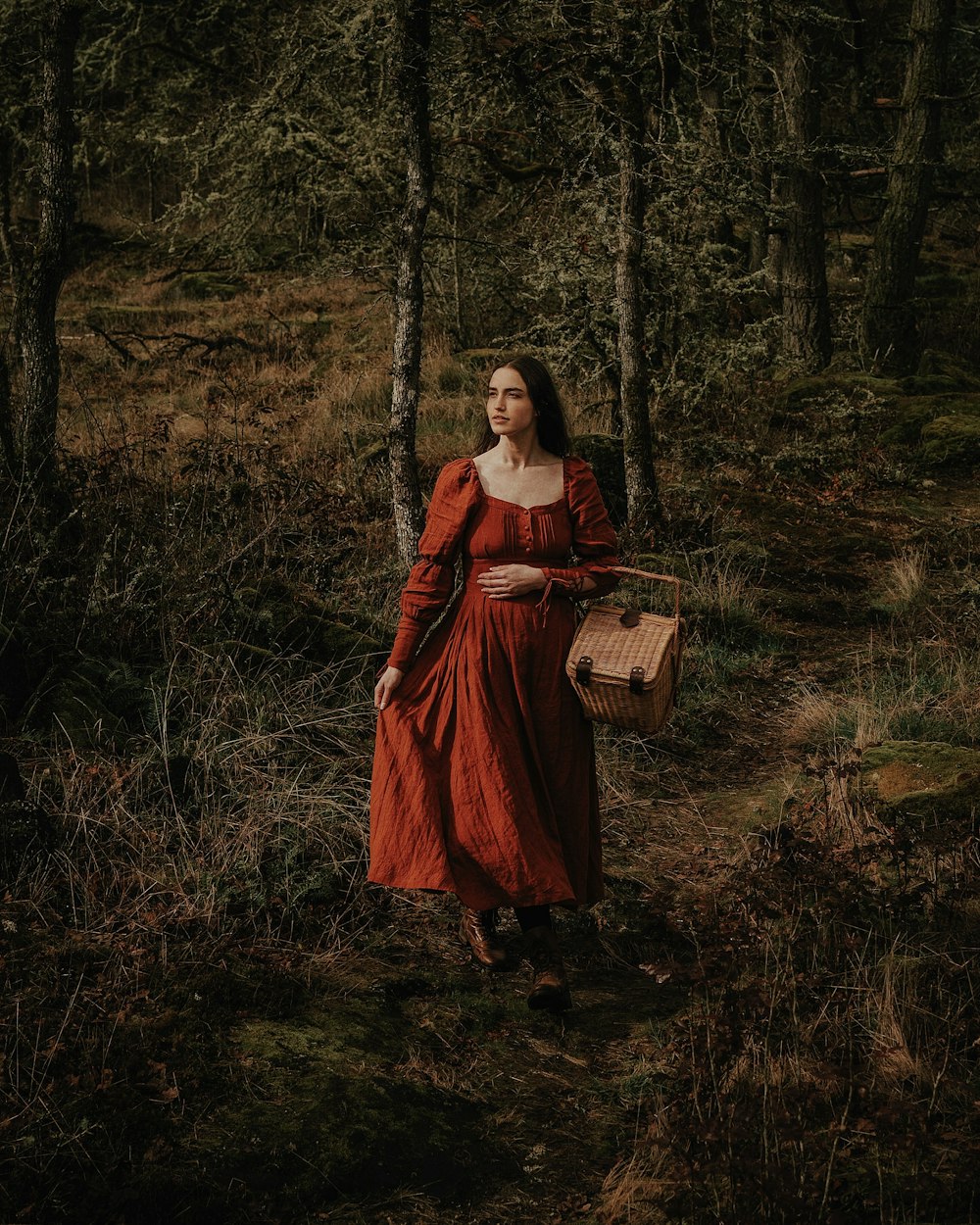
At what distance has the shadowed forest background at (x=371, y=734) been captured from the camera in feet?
9.39

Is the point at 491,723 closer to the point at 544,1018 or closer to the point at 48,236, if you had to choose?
the point at 544,1018

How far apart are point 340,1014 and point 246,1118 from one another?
0.61 meters

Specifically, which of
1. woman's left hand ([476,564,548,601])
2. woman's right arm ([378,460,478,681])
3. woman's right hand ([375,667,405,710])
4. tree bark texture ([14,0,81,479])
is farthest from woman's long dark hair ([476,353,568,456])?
tree bark texture ([14,0,81,479])

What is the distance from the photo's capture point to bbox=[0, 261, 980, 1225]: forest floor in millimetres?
2699

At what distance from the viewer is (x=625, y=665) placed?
139 inches

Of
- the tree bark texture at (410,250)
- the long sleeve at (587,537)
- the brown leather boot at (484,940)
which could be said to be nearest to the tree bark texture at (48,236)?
the tree bark texture at (410,250)

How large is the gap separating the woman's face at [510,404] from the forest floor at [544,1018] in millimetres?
1661

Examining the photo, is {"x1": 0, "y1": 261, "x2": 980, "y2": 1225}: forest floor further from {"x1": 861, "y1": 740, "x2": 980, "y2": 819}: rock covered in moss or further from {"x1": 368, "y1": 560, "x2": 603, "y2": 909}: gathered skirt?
{"x1": 368, "y1": 560, "x2": 603, "y2": 909}: gathered skirt

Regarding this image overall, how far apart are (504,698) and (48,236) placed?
3762 millimetres

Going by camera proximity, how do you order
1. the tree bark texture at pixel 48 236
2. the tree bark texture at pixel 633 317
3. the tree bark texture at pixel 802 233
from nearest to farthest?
the tree bark texture at pixel 48 236 < the tree bark texture at pixel 633 317 < the tree bark texture at pixel 802 233

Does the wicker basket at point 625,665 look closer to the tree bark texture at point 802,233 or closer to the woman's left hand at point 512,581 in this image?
the woman's left hand at point 512,581

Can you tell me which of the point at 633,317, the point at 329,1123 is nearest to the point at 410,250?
the point at 633,317

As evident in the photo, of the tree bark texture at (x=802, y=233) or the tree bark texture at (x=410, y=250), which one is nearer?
the tree bark texture at (x=410, y=250)

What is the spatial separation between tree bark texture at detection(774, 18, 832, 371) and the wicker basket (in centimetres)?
1025
